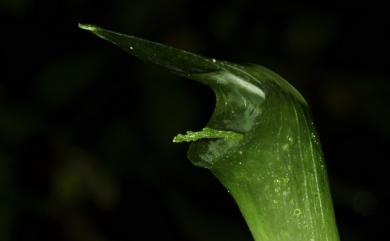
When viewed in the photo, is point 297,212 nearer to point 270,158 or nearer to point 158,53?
point 270,158

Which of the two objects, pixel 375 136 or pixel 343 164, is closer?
pixel 375 136

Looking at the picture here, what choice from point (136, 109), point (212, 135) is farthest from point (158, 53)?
point (136, 109)

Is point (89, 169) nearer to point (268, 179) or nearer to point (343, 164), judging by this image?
point (343, 164)

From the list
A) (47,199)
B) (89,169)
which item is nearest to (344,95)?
(89,169)

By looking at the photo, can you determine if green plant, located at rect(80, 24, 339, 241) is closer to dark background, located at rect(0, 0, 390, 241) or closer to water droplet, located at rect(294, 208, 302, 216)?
water droplet, located at rect(294, 208, 302, 216)

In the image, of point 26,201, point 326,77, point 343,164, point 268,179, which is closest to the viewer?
point 268,179

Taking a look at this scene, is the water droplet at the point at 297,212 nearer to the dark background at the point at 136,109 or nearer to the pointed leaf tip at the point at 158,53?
the pointed leaf tip at the point at 158,53

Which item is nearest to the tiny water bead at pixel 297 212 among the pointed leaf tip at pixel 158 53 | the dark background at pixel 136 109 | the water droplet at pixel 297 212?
the water droplet at pixel 297 212
